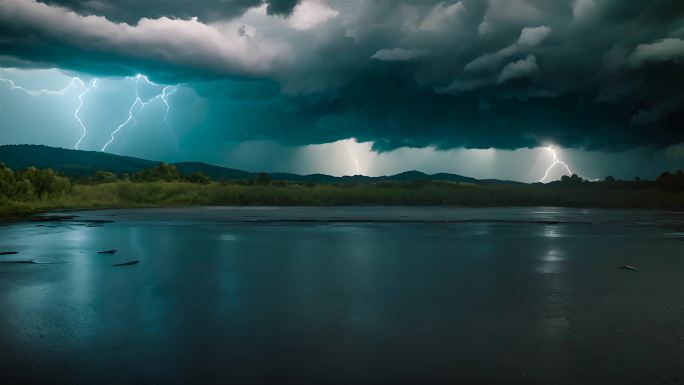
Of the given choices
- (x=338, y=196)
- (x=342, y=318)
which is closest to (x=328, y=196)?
(x=338, y=196)

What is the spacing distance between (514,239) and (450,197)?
95580mm

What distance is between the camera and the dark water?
8773 millimetres

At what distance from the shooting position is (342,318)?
41.4 ft

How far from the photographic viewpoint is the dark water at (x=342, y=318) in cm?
877

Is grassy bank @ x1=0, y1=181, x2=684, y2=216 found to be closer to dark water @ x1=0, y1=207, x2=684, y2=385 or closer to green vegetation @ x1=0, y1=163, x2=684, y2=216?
green vegetation @ x1=0, y1=163, x2=684, y2=216

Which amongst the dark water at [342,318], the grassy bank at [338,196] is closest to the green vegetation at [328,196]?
the grassy bank at [338,196]

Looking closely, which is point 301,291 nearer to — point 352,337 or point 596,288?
point 352,337

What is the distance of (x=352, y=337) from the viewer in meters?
10.9

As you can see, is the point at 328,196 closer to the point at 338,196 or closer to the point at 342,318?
the point at 338,196

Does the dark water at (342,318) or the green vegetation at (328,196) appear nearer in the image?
the dark water at (342,318)

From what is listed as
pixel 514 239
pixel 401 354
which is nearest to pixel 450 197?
pixel 514 239

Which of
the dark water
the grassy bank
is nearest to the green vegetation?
the grassy bank

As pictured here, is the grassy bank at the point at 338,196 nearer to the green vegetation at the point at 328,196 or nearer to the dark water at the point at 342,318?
the green vegetation at the point at 328,196

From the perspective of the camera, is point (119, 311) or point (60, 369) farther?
point (119, 311)
